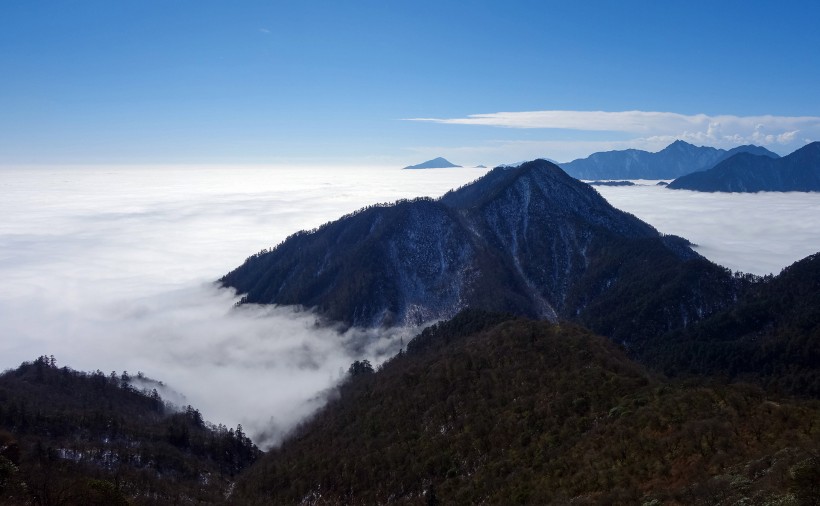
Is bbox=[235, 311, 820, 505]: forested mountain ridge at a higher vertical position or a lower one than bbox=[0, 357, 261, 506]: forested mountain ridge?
higher

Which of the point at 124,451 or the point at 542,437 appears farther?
the point at 124,451

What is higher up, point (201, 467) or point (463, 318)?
point (463, 318)

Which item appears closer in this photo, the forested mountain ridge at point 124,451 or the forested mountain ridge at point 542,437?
the forested mountain ridge at point 542,437

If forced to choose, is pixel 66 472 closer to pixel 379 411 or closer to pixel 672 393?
pixel 379 411

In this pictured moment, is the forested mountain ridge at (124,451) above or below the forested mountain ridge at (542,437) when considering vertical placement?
below

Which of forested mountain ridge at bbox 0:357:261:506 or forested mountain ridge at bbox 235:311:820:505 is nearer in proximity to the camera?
forested mountain ridge at bbox 235:311:820:505

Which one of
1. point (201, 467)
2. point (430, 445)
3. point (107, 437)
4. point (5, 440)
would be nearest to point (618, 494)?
point (430, 445)

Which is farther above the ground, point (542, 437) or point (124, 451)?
point (542, 437)

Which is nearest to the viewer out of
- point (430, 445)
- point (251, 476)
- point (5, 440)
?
point (430, 445)
